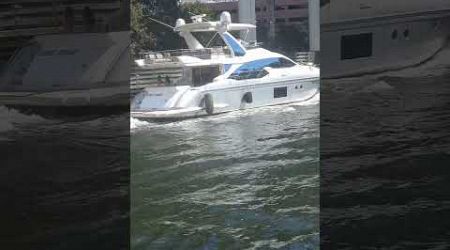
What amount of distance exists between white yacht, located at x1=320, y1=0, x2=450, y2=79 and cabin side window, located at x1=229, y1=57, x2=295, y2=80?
780 millimetres

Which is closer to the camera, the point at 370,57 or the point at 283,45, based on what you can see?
the point at 370,57

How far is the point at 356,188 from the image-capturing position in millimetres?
1932

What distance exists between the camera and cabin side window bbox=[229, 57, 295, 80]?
2654mm

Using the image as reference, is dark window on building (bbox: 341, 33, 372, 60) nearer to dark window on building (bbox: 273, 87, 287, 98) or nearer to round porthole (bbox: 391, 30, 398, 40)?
round porthole (bbox: 391, 30, 398, 40)

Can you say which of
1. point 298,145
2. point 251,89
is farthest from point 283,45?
point 298,145

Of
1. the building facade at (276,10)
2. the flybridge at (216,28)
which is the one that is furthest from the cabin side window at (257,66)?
the building facade at (276,10)

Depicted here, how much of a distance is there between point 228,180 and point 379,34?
1154 mm

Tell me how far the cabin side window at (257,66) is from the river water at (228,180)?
0.66 ft

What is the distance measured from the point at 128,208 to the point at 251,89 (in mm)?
1125

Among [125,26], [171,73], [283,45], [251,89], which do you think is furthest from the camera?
[251,89]

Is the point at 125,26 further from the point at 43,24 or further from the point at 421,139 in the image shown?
the point at 421,139

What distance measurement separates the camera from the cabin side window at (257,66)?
8.71 feet

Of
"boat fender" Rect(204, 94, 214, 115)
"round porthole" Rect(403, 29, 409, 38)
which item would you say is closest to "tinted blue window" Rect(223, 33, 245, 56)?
"boat fender" Rect(204, 94, 214, 115)

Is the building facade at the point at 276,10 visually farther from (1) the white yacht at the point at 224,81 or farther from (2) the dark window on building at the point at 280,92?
(2) the dark window on building at the point at 280,92
